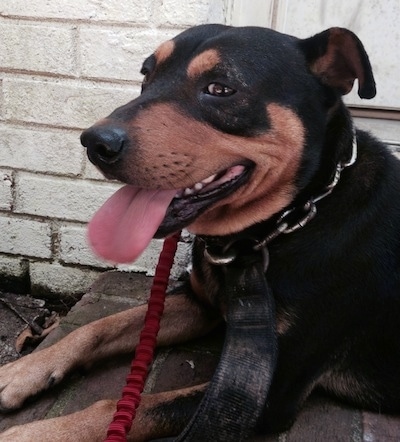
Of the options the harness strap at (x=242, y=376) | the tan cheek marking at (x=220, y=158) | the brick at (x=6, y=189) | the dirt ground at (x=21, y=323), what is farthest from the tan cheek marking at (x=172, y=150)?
the brick at (x=6, y=189)

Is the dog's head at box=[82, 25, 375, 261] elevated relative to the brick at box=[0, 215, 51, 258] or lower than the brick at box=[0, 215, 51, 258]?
elevated

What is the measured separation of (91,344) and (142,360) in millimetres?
Result: 485

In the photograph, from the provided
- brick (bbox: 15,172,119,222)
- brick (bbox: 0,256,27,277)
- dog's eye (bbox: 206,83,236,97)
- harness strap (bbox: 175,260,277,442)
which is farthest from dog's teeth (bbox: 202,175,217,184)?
brick (bbox: 0,256,27,277)

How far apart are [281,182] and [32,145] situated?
1667 millimetres

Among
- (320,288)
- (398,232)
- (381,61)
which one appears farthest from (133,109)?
(381,61)

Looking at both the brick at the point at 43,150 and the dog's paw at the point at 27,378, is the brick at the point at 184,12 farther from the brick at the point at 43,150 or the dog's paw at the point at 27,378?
the dog's paw at the point at 27,378

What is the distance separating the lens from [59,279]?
3408 millimetres

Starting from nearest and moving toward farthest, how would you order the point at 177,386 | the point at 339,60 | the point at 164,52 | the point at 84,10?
the point at 339,60 < the point at 164,52 < the point at 177,386 < the point at 84,10

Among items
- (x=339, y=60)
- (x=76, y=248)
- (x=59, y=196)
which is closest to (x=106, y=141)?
(x=339, y=60)

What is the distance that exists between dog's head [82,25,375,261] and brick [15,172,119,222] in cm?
118

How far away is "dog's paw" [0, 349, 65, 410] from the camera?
2.18m

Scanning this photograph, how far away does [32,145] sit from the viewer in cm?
318

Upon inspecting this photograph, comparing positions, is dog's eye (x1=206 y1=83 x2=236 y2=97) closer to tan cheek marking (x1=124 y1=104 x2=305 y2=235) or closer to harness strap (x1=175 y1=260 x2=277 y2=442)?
tan cheek marking (x1=124 y1=104 x2=305 y2=235)

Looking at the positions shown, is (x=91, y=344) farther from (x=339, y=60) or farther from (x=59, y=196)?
(x=339, y=60)
